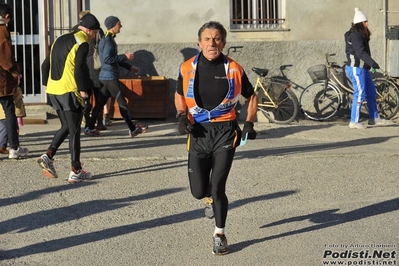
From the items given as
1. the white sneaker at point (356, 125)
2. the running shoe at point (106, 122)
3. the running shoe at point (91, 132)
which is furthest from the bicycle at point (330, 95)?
the running shoe at point (91, 132)

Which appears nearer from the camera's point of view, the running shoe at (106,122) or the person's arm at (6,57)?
the person's arm at (6,57)

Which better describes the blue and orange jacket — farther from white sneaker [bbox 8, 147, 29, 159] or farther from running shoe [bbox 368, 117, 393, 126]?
running shoe [bbox 368, 117, 393, 126]

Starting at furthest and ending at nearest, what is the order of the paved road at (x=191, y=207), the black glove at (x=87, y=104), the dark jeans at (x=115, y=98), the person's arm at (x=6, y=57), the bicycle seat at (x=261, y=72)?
1. the bicycle seat at (x=261, y=72)
2. the dark jeans at (x=115, y=98)
3. the person's arm at (x=6, y=57)
4. the black glove at (x=87, y=104)
5. the paved road at (x=191, y=207)

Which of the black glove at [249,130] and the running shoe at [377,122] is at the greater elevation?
the black glove at [249,130]

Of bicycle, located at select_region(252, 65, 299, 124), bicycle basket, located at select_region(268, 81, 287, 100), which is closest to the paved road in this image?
bicycle, located at select_region(252, 65, 299, 124)

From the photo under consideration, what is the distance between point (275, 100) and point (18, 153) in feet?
16.6

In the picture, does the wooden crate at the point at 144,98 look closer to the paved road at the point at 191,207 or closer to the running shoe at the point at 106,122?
the running shoe at the point at 106,122

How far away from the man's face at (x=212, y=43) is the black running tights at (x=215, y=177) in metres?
0.75

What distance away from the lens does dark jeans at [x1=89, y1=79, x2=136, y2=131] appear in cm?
1152

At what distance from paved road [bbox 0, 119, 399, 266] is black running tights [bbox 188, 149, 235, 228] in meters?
0.34

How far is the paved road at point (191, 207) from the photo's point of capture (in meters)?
6.38

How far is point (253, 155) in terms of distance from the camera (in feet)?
33.8

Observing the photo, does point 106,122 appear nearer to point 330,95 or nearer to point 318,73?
point 318,73

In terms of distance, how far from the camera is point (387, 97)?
1387cm
